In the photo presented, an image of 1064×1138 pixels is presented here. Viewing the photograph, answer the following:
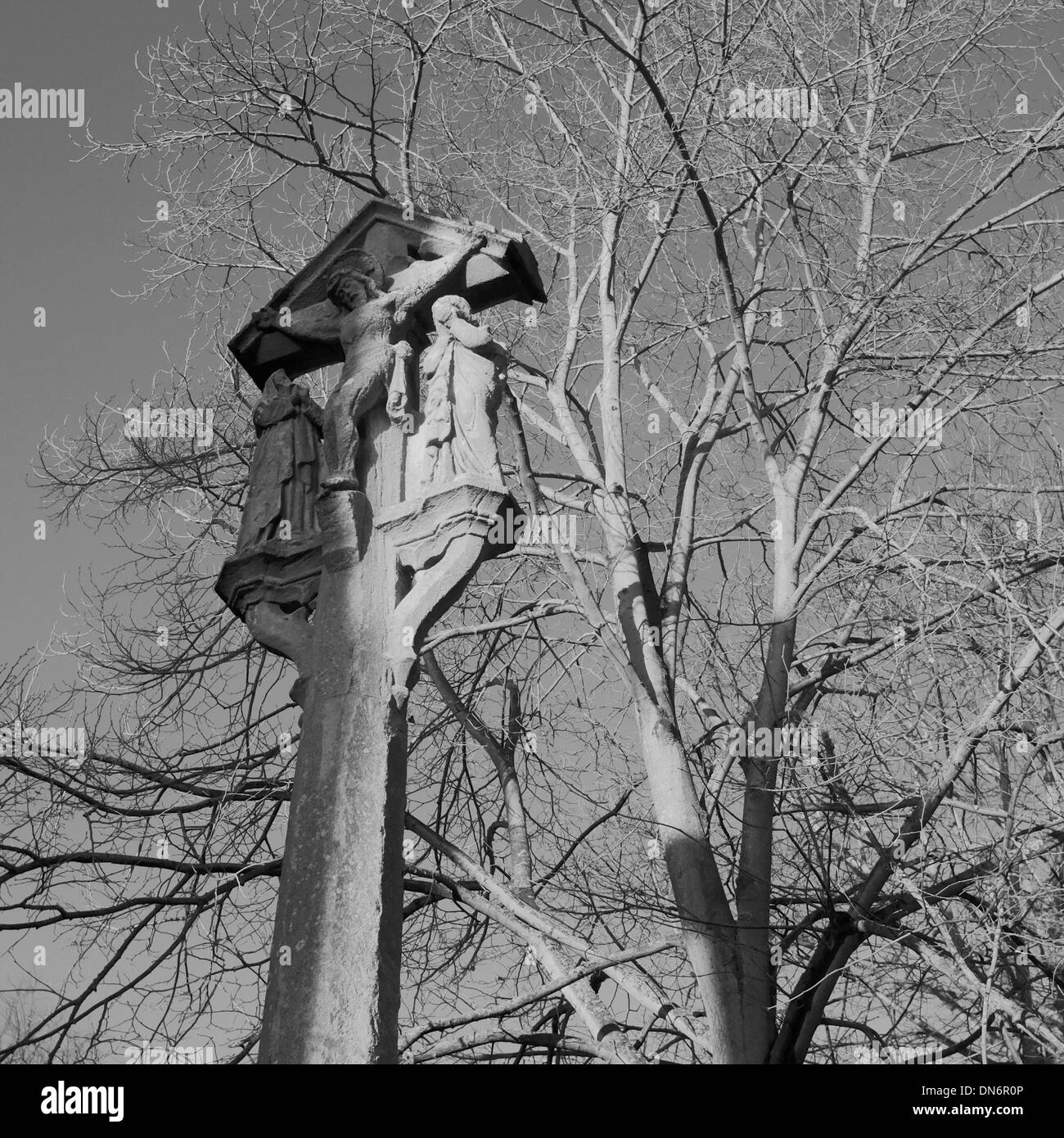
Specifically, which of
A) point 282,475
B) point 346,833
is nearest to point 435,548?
point 282,475

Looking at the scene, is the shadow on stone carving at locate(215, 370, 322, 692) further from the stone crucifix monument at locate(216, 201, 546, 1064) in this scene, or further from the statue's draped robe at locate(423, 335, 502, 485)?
the statue's draped robe at locate(423, 335, 502, 485)

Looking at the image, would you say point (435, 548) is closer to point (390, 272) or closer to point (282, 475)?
point (282, 475)

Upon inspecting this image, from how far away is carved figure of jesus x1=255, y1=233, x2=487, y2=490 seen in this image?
4.86 m

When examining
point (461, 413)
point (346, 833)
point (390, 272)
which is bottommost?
point (346, 833)

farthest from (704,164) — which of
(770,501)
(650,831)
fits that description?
(650,831)

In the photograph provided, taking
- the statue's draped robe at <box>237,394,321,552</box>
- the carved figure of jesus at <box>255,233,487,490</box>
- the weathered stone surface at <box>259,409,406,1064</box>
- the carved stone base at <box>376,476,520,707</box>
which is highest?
the carved figure of jesus at <box>255,233,487,490</box>

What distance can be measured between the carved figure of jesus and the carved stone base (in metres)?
0.29

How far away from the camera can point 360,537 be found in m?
4.63

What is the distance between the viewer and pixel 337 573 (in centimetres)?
459

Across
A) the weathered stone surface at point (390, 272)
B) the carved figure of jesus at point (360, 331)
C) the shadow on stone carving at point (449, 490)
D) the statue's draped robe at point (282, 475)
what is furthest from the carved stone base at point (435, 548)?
the weathered stone surface at point (390, 272)

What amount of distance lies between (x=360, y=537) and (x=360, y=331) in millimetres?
926

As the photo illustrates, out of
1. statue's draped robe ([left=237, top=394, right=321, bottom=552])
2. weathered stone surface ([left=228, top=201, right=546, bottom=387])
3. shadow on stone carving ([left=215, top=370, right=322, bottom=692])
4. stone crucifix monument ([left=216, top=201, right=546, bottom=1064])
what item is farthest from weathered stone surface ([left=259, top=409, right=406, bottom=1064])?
weathered stone surface ([left=228, top=201, right=546, bottom=387])
